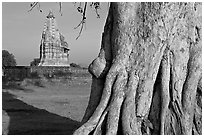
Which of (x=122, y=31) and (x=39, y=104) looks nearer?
(x=122, y=31)

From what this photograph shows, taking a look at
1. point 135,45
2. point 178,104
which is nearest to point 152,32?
point 135,45

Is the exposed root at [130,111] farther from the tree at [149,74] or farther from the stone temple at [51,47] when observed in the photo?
the stone temple at [51,47]

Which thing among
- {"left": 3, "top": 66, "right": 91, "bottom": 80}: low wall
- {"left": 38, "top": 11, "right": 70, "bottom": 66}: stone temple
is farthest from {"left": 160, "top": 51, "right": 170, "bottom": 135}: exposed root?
{"left": 38, "top": 11, "right": 70, "bottom": 66}: stone temple

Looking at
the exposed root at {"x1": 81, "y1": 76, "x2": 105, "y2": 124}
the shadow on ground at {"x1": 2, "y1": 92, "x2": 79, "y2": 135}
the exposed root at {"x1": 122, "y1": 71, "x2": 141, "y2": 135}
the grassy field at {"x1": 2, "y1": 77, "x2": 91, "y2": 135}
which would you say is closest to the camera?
the exposed root at {"x1": 122, "y1": 71, "x2": 141, "y2": 135}

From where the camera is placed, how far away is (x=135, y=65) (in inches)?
239

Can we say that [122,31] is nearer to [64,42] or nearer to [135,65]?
[135,65]

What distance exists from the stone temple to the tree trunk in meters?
20.0

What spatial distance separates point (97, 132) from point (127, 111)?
538mm

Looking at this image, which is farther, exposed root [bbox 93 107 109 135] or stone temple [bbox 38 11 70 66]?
stone temple [bbox 38 11 70 66]

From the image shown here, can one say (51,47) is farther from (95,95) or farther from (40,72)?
(95,95)

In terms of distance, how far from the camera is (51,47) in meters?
26.0

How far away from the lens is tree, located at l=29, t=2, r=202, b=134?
19.7ft

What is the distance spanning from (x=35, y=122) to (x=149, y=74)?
192 inches

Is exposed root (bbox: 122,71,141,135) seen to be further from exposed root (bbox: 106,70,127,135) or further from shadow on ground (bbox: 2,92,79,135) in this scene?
shadow on ground (bbox: 2,92,79,135)
